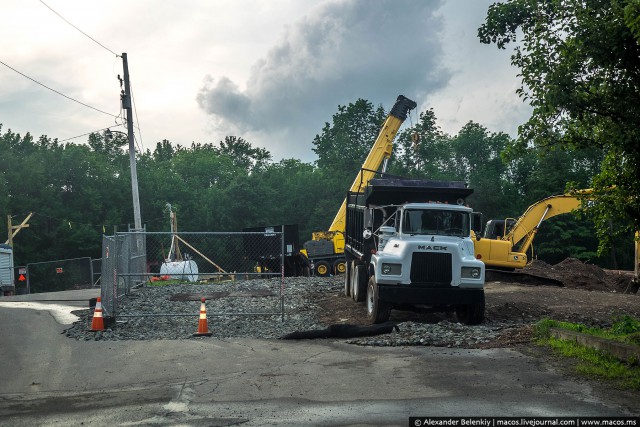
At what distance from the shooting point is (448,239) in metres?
16.3

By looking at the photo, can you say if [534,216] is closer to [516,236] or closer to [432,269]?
[516,236]

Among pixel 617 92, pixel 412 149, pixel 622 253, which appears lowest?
pixel 622 253

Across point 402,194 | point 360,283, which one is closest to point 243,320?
point 360,283

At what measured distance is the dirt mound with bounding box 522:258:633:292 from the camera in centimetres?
2853

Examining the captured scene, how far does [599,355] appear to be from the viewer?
10.8m

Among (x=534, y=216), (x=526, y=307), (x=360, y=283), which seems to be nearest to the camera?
(x=526, y=307)

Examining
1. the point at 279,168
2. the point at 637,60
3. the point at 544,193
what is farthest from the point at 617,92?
the point at 279,168

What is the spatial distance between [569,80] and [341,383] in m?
5.00

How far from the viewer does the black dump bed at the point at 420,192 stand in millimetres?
17750

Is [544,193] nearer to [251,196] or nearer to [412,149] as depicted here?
[412,149]

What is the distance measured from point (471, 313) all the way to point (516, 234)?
13.9 m

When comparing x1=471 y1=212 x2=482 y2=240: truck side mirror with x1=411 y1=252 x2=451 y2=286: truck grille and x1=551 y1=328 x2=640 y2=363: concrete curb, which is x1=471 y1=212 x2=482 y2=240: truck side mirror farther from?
x1=551 y1=328 x2=640 y2=363: concrete curb

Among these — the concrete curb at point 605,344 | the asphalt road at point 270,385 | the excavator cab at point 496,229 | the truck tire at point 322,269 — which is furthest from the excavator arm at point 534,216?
the asphalt road at point 270,385

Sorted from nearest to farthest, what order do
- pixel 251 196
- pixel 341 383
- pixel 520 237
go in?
1. pixel 341 383
2. pixel 520 237
3. pixel 251 196
